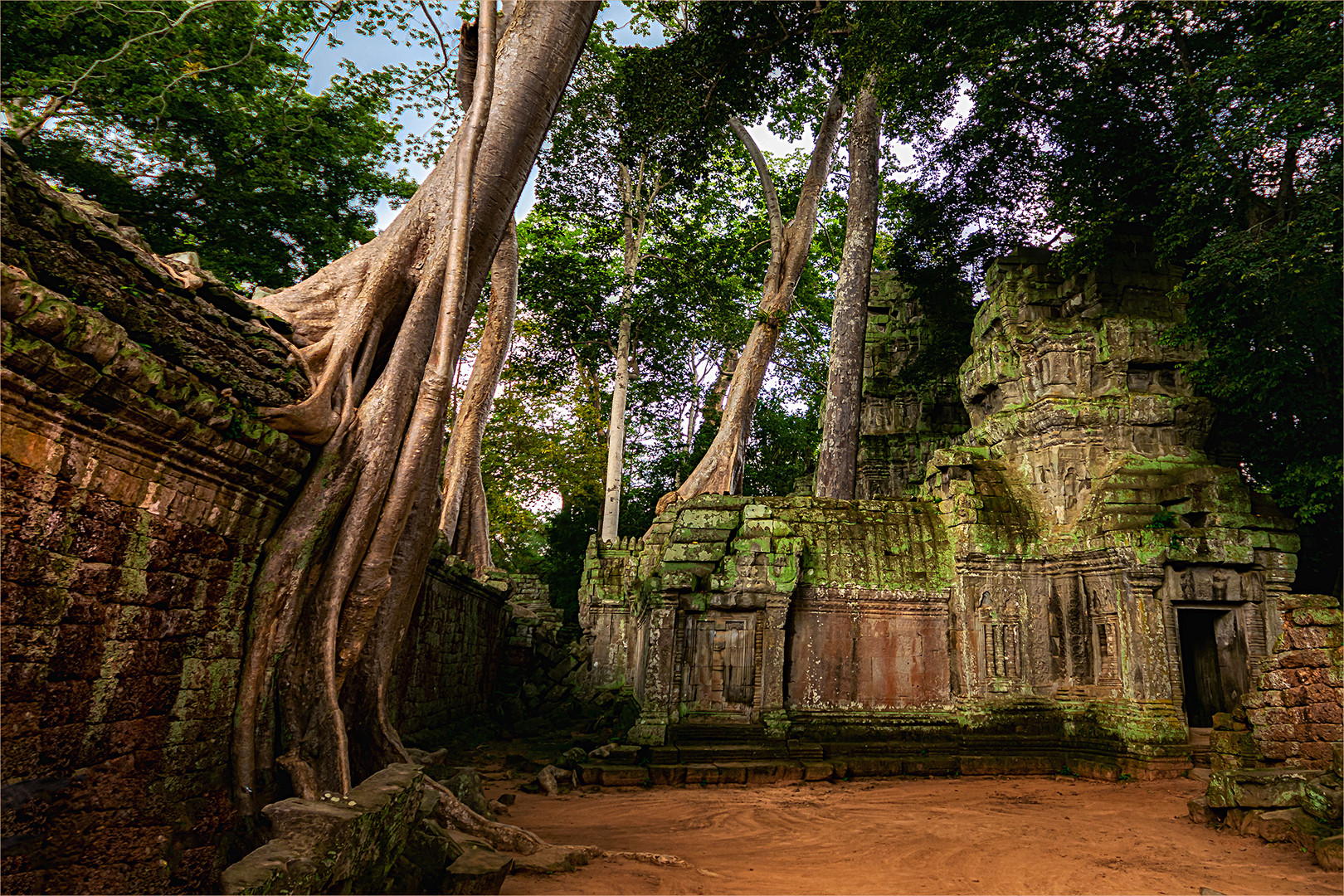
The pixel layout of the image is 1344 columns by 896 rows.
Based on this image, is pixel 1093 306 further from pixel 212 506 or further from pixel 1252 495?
pixel 212 506

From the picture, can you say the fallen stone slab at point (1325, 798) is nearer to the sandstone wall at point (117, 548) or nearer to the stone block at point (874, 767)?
the stone block at point (874, 767)

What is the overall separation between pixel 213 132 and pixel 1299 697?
1619 centimetres

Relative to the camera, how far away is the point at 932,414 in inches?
681

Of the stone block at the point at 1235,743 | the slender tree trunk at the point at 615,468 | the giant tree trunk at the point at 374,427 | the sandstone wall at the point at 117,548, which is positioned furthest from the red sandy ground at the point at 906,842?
the slender tree trunk at the point at 615,468

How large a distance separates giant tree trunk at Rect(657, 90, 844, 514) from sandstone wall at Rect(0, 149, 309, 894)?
9322 mm

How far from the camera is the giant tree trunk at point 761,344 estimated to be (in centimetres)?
1260

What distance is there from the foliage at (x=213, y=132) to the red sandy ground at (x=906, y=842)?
355 inches

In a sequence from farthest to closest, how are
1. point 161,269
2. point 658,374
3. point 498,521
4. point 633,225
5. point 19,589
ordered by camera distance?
point 658,374 → point 498,521 → point 633,225 → point 161,269 → point 19,589

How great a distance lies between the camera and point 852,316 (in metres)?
13.6

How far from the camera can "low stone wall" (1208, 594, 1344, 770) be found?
6227 millimetres

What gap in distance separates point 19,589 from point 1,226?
4.21 ft

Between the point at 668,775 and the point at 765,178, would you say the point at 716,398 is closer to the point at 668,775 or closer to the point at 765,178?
the point at 765,178

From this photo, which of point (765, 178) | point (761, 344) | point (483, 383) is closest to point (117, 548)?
point (483, 383)

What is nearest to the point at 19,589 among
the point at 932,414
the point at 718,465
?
the point at 718,465
